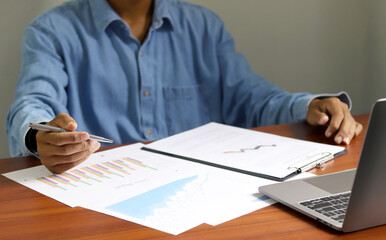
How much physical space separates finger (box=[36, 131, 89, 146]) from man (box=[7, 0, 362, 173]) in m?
0.28

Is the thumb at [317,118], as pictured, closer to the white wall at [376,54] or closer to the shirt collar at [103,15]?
the shirt collar at [103,15]

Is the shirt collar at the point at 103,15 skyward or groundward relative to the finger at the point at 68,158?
skyward

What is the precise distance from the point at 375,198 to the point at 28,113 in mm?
739

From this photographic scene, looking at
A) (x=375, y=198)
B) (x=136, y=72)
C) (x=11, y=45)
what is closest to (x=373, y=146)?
(x=375, y=198)

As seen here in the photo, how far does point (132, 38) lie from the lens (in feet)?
4.66

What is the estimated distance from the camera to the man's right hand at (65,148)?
829 mm

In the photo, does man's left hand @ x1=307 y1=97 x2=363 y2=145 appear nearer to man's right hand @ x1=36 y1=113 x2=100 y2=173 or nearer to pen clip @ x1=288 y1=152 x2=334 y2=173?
pen clip @ x1=288 y1=152 x2=334 y2=173

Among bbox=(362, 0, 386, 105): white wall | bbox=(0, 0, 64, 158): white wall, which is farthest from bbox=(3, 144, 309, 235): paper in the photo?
bbox=(362, 0, 386, 105): white wall

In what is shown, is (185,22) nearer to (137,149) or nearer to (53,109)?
(53,109)

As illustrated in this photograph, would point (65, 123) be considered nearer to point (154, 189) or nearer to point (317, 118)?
point (154, 189)

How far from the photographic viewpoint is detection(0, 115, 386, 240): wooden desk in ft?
1.96

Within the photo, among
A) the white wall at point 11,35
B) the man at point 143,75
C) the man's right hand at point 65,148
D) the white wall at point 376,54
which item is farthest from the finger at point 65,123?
the white wall at point 376,54

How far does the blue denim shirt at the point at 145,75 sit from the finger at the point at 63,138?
0.34 meters

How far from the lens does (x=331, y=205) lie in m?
0.65
